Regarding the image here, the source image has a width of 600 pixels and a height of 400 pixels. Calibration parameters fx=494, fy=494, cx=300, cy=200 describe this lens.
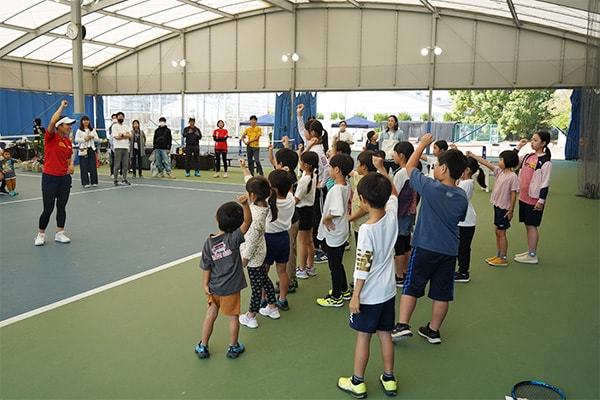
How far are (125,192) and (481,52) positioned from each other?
44.5 ft

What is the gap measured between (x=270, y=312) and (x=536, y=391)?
77.1 inches

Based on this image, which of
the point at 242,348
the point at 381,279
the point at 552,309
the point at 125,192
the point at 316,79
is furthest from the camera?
the point at 316,79

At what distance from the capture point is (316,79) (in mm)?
19984

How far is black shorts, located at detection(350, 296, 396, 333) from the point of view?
8.92 feet

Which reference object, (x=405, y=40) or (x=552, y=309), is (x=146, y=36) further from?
(x=552, y=309)

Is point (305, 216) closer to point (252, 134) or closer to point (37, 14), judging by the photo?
point (252, 134)

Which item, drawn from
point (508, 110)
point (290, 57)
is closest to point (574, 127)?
point (290, 57)

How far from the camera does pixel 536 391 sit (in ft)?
9.31

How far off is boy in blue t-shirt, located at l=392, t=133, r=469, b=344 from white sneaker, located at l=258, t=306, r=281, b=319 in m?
0.96

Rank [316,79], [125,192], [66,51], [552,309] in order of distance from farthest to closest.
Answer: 1. [66,51]
2. [316,79]
3. [125,192]
4. [552,309]

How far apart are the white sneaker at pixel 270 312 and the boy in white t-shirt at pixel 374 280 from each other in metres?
1.19

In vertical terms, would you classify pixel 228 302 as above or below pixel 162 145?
below

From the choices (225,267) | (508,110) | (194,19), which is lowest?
(225,267)

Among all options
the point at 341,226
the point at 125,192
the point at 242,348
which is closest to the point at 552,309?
the point at 341,226
